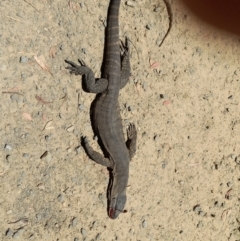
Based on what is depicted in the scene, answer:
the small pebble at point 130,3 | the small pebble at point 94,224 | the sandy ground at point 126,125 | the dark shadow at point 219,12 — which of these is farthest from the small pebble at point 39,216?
the dark shadow at point 219,12

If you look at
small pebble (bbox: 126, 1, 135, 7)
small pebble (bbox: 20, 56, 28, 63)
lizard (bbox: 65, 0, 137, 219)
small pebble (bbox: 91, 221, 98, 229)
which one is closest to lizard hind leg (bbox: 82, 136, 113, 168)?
lizard (bbox: 65, 0, 137, 219)

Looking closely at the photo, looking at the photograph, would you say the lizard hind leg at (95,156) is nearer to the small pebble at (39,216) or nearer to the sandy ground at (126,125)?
the sandy ground at (126,125)

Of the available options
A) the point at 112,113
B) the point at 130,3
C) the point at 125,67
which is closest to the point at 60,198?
the point at 112,113

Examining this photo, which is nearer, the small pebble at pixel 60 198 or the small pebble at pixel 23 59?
the small pebble at pixel 23 59

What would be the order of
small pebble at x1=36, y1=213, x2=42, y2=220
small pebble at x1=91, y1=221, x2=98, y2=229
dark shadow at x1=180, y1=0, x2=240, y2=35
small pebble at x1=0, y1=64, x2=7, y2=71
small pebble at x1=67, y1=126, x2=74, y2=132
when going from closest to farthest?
small pebble at x1=0, y1=64, x2=7, y2=71 → small pebble at x1=36, y1=213, x2=42, y2=220 → small pebble at x1=67, y1=126, x2=74, y2=132 → small pebble at x1=91, y1=221, x2=98, y2=229 → dark shadow at x1=180, y1=0, x2=240, y2=35

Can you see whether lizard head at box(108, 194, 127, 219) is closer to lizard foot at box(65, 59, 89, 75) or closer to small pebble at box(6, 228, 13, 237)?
small pebble at box(6, 228, 13, 237)

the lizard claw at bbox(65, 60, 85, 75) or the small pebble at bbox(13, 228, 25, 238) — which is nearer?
the small pebble at bbox(13, 228, 25, 238)
